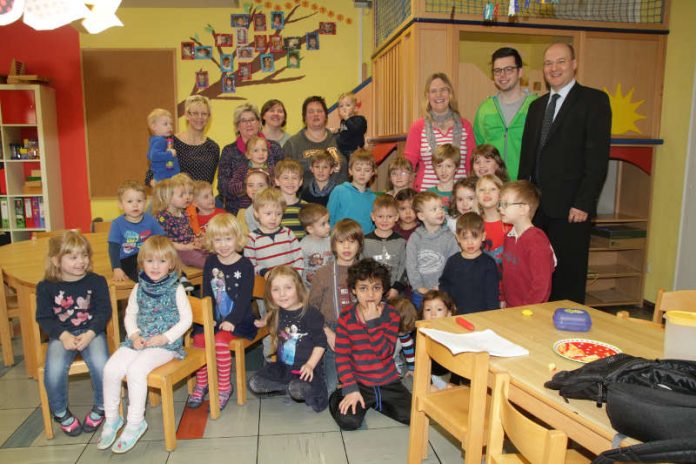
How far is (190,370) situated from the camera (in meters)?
2.47

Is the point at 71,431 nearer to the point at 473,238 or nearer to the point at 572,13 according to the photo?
the point at 473,238

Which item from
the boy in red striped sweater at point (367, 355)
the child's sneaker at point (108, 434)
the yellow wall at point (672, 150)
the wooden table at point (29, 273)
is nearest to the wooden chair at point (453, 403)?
the boy in red striped sweater at point (367, 355)

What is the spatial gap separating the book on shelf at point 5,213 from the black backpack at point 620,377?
5.94 m

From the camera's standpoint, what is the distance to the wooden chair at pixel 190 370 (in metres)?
2.29

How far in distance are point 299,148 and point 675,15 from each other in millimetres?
3127

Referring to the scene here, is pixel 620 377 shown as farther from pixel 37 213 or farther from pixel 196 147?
pixel 37 213

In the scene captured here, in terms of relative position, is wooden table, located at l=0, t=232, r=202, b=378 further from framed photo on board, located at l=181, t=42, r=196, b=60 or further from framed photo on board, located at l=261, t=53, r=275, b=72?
framed photo on board, located at l=261, t=53, r=275, b=72

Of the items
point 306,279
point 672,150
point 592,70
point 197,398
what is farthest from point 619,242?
point 197,398

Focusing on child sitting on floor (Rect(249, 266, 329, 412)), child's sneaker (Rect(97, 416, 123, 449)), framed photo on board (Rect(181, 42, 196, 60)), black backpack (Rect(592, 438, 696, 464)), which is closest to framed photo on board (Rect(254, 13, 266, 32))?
framed photo on board (Rect(181, 42, 196, 60))

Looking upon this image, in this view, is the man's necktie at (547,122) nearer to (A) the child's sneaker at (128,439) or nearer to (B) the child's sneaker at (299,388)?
Result: (B) the child's sneaker at (299,388)

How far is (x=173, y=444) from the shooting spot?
2.32 metres

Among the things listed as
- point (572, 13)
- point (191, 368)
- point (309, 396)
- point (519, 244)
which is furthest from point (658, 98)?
point (191, 368)

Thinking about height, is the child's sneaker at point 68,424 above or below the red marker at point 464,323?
below

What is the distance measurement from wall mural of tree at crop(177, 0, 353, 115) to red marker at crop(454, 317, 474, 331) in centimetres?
443
